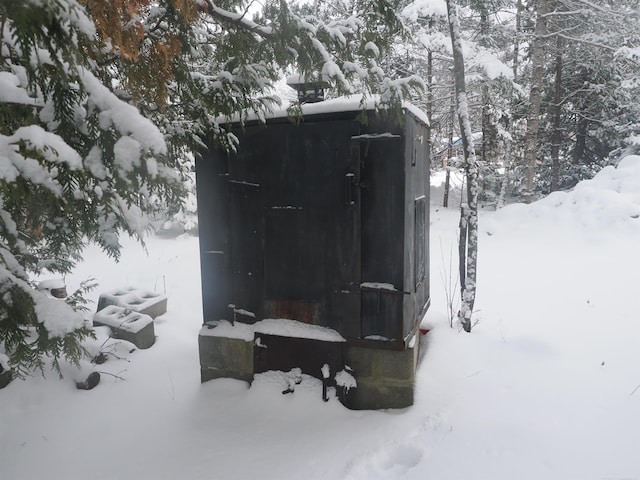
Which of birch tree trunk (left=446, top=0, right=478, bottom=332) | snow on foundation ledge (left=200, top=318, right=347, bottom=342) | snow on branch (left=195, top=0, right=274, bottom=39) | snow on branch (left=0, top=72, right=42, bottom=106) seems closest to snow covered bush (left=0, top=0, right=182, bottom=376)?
snow on branch (left=0, top=72, right=42, bottom=106)

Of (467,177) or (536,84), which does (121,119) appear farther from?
(536,84)

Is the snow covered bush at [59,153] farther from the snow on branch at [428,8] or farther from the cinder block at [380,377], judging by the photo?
the snow on branch at [428,8]

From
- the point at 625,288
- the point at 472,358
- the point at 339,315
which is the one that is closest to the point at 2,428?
the point at 339,315

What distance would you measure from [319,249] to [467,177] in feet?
8.67

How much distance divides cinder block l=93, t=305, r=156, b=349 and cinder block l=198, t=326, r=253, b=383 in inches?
66.1

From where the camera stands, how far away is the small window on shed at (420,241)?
4.06 meters

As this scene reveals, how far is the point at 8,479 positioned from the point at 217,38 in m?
3.86

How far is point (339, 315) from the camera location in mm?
3727

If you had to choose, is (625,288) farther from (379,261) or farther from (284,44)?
(284,44)

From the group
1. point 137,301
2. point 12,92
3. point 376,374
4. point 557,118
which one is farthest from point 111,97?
point 557,118

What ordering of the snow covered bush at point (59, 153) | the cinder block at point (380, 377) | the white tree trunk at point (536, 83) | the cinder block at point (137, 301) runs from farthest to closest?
the white tree trunk at point (536, 83), the cinder block at point (137, 301), the cinder block at point (380, 377), the snow covered bush at point (59, 153)

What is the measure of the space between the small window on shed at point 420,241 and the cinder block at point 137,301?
4.25m

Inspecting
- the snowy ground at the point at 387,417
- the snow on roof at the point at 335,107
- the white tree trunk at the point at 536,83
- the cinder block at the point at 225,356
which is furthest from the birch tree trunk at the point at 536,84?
the cinder block at the point at 225,356

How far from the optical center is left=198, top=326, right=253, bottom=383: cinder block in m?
4.02
